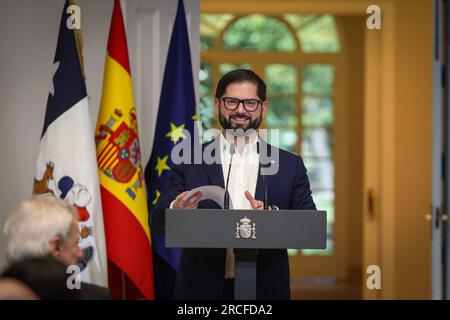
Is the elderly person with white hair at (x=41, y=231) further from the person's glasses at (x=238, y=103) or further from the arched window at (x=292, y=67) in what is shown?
the arched window at (x=292, y=67)

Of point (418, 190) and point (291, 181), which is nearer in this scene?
point (291, 181)

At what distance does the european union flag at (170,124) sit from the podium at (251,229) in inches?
70.9

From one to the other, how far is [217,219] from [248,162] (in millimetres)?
516

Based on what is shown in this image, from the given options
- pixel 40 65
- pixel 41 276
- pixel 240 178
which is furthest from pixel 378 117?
pixel 41 276

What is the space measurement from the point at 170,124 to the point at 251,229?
1.94 meters

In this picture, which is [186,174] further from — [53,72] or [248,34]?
[248,34]

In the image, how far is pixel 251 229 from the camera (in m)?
2.30

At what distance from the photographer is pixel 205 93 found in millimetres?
7387

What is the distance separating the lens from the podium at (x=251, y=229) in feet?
7.53

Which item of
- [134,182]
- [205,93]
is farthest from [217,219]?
[205,93]

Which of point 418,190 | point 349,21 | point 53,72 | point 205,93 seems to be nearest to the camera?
point 53,72

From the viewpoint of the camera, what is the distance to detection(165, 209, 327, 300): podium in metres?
2.29

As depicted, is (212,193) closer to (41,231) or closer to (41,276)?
(41,231)

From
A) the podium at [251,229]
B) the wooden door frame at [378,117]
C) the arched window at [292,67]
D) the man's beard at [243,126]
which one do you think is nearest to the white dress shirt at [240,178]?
the man's beard at [243,126]
